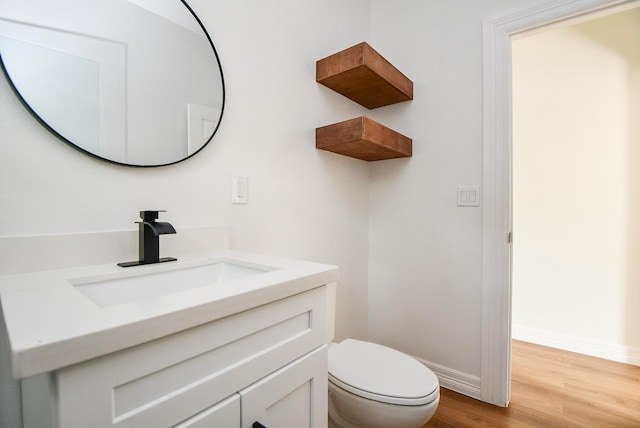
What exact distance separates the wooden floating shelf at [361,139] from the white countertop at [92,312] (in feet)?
2.75

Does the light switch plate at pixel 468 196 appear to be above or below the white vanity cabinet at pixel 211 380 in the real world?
above

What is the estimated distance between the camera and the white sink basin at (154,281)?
717 millimetres

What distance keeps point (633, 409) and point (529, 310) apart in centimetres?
92

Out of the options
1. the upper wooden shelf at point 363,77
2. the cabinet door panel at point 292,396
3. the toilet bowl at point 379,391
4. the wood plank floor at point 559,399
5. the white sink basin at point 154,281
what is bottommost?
the wood plank floor at point 559,399

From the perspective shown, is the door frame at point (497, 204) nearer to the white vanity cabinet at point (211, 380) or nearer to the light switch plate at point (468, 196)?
the light switch plate at point (468, 196)

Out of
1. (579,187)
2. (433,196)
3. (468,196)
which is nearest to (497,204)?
(468,196)

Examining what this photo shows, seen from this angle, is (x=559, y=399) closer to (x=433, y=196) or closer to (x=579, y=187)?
(x=433, y=196)

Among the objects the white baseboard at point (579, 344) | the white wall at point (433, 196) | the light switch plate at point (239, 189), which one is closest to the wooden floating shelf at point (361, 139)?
the white wall at point (433, 196)

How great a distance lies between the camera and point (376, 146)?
5.00 ft

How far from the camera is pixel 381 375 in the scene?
1116mm

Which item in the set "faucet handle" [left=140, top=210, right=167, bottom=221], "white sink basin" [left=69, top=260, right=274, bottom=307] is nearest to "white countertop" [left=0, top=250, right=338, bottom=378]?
"white sink basin" [left=69, top=260, right=274, bottom=307]

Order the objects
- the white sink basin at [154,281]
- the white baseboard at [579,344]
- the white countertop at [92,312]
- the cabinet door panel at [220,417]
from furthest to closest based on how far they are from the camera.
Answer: the white baseboard at [579,344] < the white sink basin at [154,281] < the cabinet door panel at [220,417] < the white countertop at [92,312]

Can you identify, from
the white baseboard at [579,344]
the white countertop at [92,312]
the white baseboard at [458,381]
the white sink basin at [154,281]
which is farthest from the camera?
the white baseboard at [579,344]

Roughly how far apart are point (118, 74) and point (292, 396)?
1.02m
